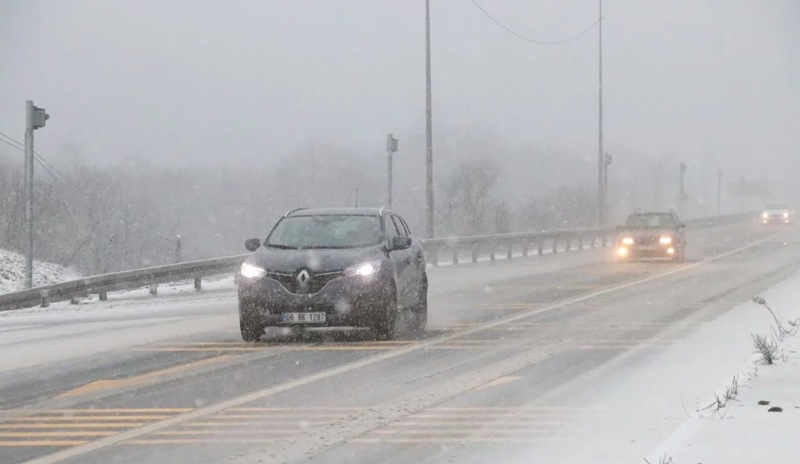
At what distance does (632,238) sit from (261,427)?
29.9 meters

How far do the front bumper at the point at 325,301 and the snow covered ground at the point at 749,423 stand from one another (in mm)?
5144

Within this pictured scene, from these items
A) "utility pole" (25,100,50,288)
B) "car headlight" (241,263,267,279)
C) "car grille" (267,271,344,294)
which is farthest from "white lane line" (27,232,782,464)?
"utility pole" (25,100,50,288)

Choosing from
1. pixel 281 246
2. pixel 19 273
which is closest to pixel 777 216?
pixel 19 273

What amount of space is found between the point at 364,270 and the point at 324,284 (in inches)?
20.9

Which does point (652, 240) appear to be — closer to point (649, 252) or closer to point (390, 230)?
point (649, 252)

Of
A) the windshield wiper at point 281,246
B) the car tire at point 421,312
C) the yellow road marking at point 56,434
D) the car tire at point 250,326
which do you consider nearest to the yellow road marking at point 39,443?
the yellow road marking at point 56,434

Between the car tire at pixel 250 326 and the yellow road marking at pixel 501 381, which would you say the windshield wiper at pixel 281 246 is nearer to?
the car tire at pixel 250 326

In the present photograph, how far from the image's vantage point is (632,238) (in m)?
37.2

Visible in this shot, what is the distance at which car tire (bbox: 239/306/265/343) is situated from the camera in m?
14.4

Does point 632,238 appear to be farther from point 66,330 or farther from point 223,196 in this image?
point 223,196

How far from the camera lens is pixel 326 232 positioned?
1551 cm

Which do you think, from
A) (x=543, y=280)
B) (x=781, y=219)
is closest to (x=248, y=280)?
(x=543, y=280)

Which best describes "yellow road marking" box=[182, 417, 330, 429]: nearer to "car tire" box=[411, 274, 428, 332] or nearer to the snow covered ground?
the snow covered ground

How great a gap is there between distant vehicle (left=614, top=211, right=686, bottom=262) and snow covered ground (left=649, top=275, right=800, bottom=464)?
86.3ft
